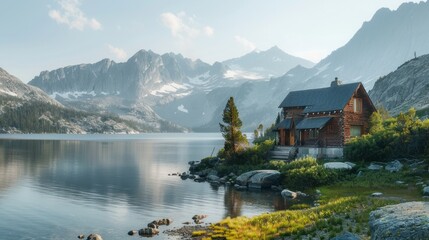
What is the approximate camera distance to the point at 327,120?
6706 centimetres

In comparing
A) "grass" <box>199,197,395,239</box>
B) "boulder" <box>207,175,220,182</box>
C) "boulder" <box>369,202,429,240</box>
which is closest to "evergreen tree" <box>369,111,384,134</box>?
"boulder" <box>207,175,220,182</box>

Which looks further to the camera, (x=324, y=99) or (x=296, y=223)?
(x=324, y=99)

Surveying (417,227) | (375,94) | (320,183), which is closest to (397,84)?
(375,94)

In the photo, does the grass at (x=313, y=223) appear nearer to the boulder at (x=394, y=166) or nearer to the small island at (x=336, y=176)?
the small island at (x=336, y=176)

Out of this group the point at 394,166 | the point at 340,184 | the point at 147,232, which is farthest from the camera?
the point at 394,166

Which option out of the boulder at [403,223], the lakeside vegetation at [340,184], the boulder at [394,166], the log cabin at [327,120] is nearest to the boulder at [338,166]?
the lakeside vegetation at [340,184]

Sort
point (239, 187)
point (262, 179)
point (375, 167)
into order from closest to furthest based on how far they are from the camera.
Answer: point (375, 167) < point (262, 179) < point (239, 187)

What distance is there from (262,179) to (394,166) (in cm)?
1721

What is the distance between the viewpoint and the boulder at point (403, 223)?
13961 millimetres

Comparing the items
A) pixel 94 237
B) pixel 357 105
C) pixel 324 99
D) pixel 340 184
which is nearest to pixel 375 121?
pixel 357 105

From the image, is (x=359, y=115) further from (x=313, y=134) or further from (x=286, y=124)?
(x=286, y=124)


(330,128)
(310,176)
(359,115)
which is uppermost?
(359,115)

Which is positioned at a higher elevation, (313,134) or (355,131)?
(355,131)

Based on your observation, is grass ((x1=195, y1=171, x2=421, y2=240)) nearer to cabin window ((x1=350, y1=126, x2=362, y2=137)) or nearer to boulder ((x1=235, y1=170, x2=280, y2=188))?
boulder ((x1=235, y1=170, x2=280, y2=188))
